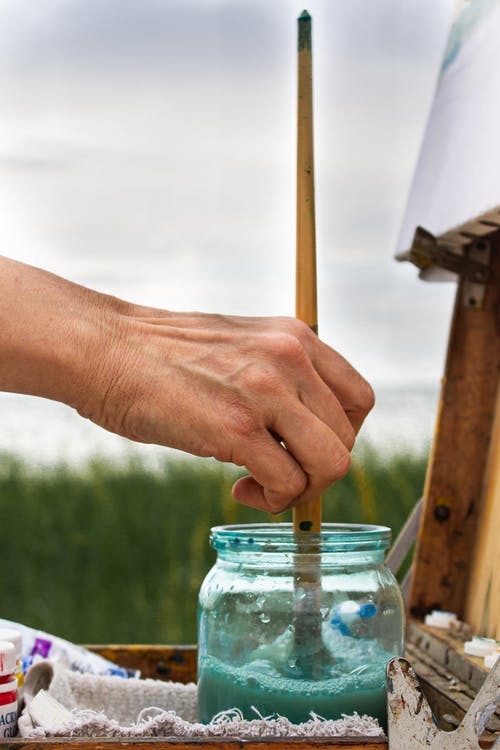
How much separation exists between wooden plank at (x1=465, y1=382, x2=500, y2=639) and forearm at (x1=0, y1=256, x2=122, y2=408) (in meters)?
0.70

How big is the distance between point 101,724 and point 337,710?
0.79 feet

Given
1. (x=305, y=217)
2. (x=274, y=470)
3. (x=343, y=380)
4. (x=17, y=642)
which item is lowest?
(x=17, y=642)

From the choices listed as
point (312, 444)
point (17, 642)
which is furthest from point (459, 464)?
Result: point (17, 642)

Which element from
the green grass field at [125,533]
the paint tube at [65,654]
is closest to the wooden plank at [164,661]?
the paint tube at [65,654]

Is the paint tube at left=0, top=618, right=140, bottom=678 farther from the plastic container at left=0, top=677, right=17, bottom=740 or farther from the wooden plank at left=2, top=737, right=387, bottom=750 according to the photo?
the wooden plank at left=2, top=737, right=387, bottom=750

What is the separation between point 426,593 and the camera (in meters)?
1.55

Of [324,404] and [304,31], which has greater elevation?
[304,31]

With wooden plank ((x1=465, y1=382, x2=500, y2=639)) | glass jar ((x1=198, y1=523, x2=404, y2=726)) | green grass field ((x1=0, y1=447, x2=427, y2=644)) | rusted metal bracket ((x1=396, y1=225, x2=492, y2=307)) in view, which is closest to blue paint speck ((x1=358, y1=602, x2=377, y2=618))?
glass jar ((x1=198, y1=523, x2=404, y2=726))

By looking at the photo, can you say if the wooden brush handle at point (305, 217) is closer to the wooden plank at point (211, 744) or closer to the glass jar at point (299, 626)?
the glass jar at point (299, 626)

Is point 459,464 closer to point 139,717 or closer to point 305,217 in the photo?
point 305,217

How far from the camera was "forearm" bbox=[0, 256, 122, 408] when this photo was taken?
93cm

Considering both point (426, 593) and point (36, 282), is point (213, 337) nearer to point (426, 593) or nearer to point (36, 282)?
point (36, 282)

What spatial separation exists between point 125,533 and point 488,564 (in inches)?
112

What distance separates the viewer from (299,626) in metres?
0.99
